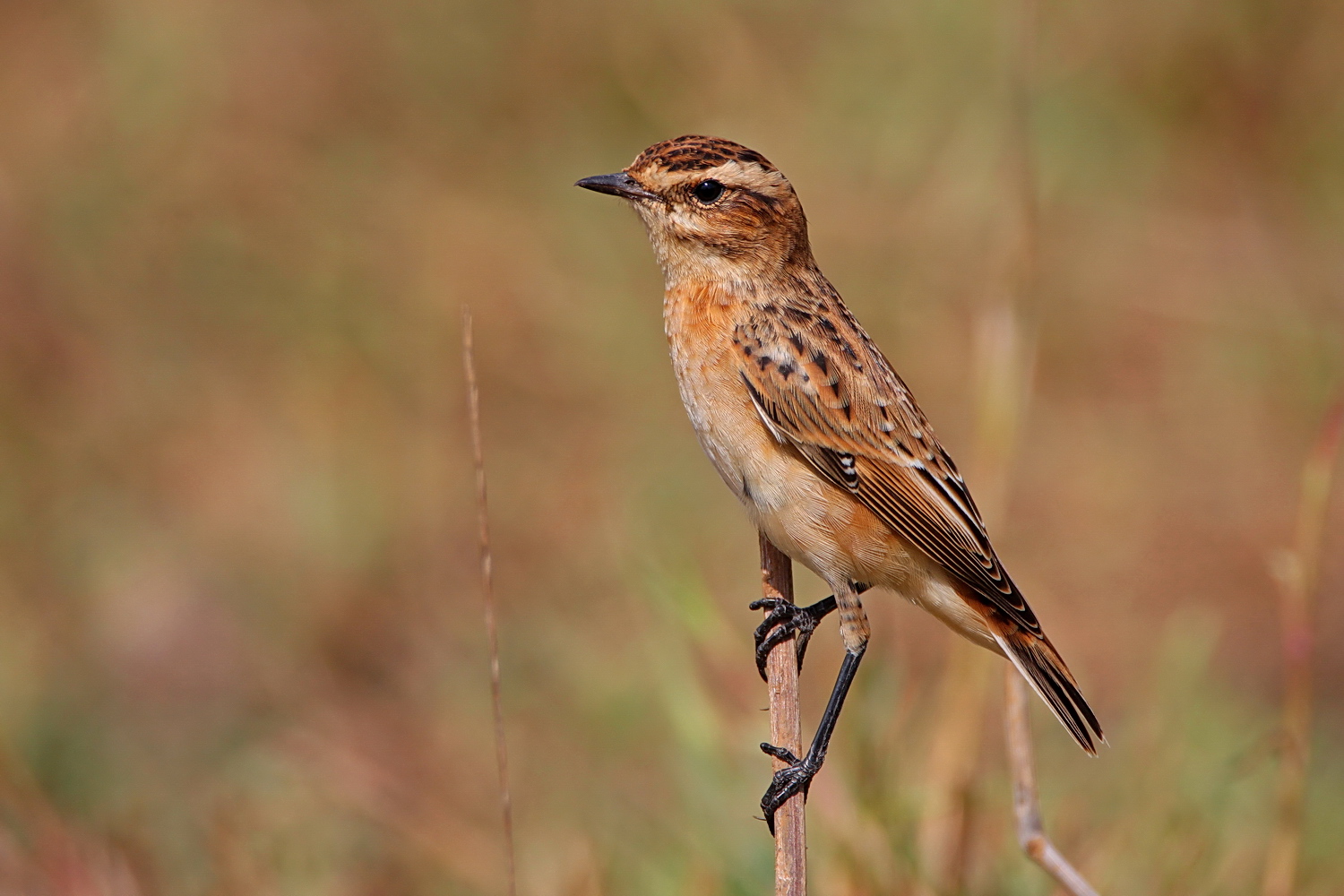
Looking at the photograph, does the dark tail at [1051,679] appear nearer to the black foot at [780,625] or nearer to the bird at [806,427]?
the bird at [806,427]

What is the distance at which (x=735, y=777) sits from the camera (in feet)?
16.6

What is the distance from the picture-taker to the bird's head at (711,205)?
4778 mm

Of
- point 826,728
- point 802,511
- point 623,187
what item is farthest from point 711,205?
point 826,728

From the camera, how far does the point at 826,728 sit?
14.5ft

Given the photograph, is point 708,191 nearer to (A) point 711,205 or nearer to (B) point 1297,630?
(A) point 711,205

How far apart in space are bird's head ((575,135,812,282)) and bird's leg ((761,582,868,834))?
1177 millimetres

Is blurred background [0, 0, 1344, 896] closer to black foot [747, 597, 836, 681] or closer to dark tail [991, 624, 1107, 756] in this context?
dark tail [991, 624, 1107, 756]

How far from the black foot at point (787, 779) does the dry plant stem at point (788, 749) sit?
0.02 metres

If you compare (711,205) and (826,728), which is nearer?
(826,728)

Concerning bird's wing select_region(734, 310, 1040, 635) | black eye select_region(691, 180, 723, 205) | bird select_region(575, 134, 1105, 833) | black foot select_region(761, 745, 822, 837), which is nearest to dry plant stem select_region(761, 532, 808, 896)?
black foot select_region(761, 745, 822, 837)

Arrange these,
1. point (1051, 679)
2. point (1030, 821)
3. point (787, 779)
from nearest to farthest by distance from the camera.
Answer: point (1030, 821), point (787, 779), point (1051, 679)

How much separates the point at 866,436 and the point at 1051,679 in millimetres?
966

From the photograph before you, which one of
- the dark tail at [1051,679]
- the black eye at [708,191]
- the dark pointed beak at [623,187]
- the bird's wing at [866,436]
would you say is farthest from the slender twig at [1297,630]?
the dark pointed beak at [623,187]

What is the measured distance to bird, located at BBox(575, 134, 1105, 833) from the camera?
4637mm
